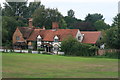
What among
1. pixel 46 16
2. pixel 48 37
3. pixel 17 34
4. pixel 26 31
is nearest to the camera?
pixel 48 37

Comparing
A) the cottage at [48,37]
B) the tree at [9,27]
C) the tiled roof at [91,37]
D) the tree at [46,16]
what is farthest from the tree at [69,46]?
the tree at [46,16]

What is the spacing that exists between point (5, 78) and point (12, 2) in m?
65.3

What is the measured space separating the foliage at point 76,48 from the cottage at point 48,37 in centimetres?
361

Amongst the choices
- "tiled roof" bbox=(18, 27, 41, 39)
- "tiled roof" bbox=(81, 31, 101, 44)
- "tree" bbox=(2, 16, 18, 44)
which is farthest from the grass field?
"tree" bbox=(2, 16, 18, 44)

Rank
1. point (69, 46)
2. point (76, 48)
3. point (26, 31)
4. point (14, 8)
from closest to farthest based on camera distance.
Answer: point (76, 48) < point (69, 46) < point (26, 31) < point (14, 8)

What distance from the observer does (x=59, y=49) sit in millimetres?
48188

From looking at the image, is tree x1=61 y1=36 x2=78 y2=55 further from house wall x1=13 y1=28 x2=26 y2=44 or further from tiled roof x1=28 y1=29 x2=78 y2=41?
house wall x1=13 y1=28 x2=26 y2=44

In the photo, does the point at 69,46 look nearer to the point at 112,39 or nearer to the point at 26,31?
the point at 112,39

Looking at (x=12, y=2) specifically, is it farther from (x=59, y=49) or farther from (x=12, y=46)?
(x=59, y=49)

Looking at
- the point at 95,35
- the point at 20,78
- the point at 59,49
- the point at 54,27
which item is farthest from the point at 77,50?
the point at 20,78

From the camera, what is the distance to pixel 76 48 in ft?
145

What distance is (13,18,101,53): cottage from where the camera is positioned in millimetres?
51281

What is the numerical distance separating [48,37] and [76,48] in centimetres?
1130

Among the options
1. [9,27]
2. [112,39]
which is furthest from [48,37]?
[112,39]
